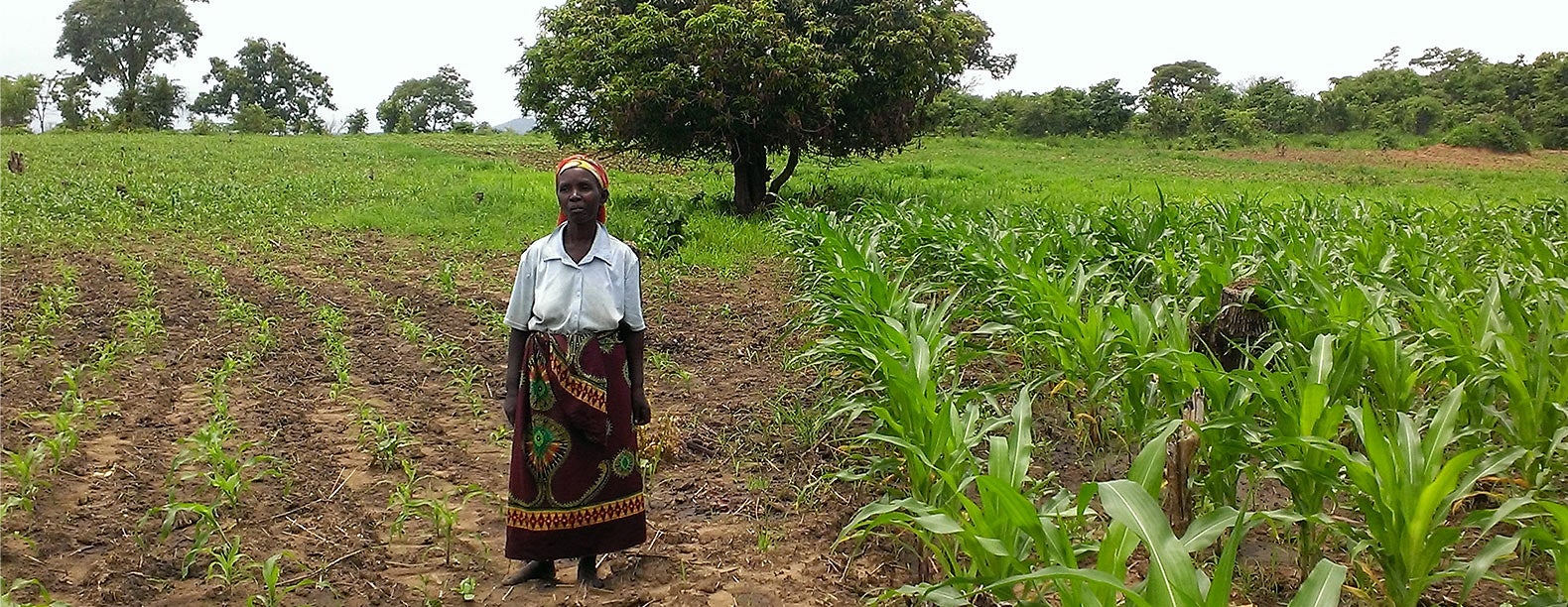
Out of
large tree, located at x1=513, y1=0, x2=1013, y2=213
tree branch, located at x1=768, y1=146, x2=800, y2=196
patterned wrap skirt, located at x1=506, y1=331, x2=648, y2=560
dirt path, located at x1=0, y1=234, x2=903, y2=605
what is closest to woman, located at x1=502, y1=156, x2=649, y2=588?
patterned wrap skirt, located at x1=506, y1=331, x2=648, y2=560

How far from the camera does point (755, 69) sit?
10516 millimetres

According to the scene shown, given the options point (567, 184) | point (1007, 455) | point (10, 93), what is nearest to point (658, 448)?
point (567, 184)

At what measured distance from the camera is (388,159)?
70.9 feet

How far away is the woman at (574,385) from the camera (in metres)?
2.84

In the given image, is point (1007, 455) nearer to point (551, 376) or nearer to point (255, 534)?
point (551, 376)

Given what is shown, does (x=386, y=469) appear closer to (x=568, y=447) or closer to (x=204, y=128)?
(x=568, y=447)

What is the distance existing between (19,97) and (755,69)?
40905 millimetres

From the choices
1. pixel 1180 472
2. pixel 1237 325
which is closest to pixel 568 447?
Result: pixel 1180 472

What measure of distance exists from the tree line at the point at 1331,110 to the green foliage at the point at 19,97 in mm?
35296

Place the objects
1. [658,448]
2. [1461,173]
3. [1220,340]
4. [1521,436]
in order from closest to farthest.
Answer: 1. [1521,436]
2. [658,448]
3. [1220,340]
4. [1461,173]

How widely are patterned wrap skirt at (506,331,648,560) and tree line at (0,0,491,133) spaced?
33948 millimetres

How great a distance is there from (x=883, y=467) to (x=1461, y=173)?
20.9 metres

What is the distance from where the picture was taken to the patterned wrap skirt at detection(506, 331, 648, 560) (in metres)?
2.85

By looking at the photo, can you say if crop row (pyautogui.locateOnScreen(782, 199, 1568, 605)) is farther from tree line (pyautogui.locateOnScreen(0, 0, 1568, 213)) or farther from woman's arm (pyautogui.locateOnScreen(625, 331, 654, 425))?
tree line (pyautogui.locateOnScreen(0, 0, 1568, 213))
